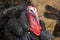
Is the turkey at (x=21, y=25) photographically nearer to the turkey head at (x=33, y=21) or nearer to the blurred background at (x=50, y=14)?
the turkey head at (x=33, y=21)

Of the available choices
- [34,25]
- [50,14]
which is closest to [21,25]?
[34,25]

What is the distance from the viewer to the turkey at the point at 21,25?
159 centimetres

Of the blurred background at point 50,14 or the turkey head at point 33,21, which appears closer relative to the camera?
the turkey head at point 33,21

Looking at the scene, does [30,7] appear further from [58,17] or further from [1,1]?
[58,17]

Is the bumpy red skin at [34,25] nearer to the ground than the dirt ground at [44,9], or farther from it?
farther from it

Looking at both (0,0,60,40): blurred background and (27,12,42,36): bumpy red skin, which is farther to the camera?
(0,0,60,40): blurred background

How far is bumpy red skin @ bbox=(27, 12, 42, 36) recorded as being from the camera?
1.64 m

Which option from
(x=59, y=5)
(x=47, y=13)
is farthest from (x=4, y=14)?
(x=59, y=5)

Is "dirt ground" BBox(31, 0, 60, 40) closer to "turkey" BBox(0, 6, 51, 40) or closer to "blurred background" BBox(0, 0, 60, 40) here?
"blurred background" BBox(0, 0, 60, 40)

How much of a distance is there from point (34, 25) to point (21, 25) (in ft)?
0.36

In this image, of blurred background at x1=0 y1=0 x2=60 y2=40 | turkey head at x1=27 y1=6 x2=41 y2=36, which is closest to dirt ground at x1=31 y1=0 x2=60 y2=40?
blurred background at x1=0 y1=0 x2=60 y2=40

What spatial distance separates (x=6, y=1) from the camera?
1.87 meters

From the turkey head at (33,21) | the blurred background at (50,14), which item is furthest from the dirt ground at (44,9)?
the turkey head at (33,21)

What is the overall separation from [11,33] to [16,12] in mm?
151
